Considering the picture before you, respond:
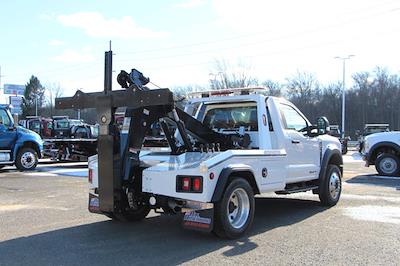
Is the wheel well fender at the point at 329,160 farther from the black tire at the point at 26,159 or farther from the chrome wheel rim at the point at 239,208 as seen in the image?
the black tire at the point at 26,159

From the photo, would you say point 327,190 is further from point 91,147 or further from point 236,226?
point 91,147

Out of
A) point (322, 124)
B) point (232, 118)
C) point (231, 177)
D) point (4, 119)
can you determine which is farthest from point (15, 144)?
point (231, 177)

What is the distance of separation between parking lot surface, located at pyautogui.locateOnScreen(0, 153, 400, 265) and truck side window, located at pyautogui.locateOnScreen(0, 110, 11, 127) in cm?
736

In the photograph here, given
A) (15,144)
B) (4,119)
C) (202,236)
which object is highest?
(4,119)

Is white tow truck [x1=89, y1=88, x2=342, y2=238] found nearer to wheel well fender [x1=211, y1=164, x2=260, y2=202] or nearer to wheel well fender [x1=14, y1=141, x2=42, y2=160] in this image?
wheel well fender [x1=211, y1=164, x2=260, y2=202]

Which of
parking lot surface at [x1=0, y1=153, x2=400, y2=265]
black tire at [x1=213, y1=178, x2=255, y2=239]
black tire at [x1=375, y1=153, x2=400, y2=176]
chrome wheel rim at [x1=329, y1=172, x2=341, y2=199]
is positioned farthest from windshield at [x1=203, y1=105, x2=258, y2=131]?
black tire at [x1=375, y1=153, x2=400, y2=176]

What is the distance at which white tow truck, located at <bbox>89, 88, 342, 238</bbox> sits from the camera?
252 inches

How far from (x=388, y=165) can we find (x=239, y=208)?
10.7 metres

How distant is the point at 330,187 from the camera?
31.2 feet

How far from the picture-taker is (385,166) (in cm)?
1620

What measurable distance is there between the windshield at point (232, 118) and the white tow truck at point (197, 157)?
18mm

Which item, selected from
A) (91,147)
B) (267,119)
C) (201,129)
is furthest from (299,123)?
(91,147)

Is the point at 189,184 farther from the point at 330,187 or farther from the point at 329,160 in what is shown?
the point at 329,160

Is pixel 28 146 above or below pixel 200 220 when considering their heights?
above
